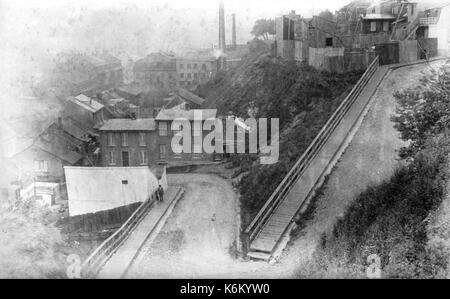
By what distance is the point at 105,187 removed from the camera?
16969 millimetres

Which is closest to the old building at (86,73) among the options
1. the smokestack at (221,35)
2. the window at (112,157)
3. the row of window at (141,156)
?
the window at (112,157)

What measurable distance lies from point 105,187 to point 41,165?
7.52 feet

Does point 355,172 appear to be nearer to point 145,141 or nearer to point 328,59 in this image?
point 145,141

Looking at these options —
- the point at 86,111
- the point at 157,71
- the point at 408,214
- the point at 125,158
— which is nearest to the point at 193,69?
the point at 157,71

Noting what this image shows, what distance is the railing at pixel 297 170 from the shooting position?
1352 centimetres

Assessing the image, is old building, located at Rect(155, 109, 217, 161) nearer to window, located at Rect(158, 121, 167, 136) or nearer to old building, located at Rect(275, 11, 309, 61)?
window, located at Rect(158, 121, 167, 136)

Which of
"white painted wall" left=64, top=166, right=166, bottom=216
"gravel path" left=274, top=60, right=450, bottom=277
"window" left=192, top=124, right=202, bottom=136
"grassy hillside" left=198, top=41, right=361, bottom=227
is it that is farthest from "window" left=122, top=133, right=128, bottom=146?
"gravel path" left=274, top=60, right=450, bottom=277

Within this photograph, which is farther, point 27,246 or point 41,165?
point 41,165

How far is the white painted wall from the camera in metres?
16.5

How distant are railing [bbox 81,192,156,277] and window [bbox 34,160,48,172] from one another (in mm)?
3437

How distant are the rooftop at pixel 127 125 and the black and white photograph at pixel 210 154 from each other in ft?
0.40

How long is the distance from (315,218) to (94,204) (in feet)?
26.3

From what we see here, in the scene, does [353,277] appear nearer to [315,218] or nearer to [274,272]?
[274,272]

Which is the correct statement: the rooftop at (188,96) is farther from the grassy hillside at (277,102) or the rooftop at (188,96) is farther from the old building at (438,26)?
the old building at (438,26)
